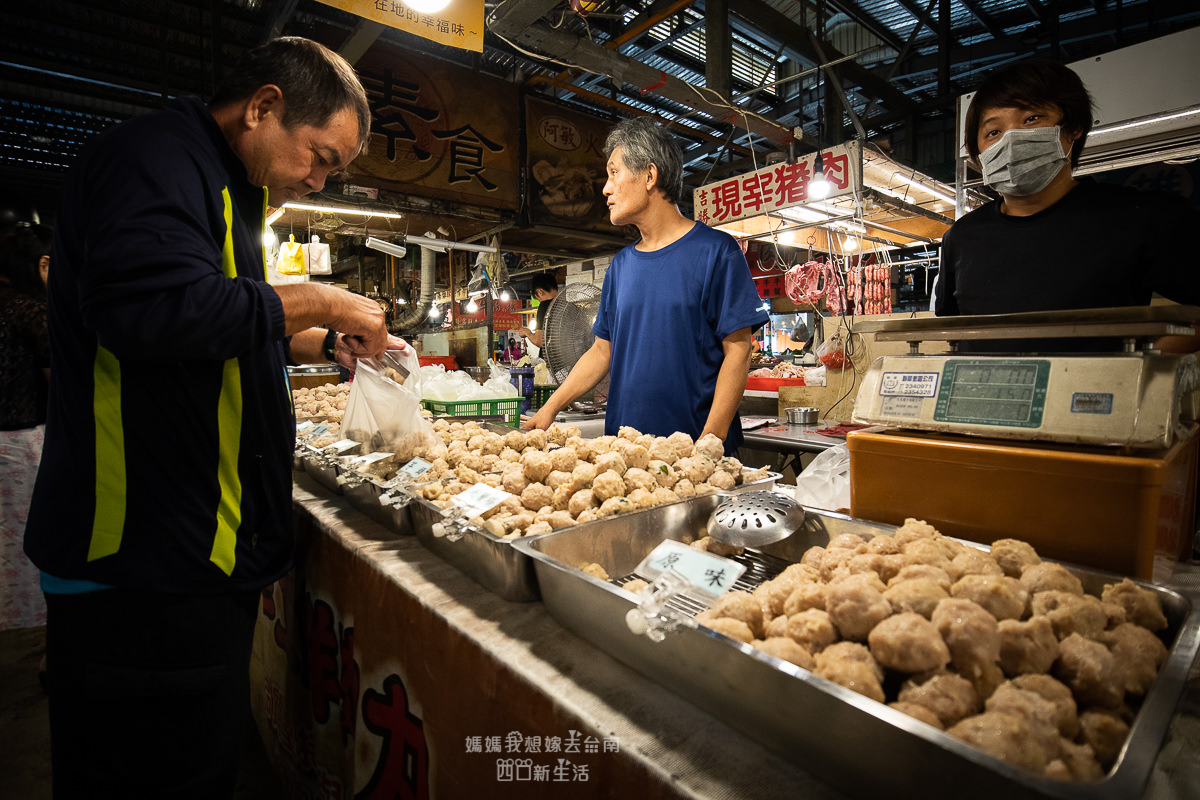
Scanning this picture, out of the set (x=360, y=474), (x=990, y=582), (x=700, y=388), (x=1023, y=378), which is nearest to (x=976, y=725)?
(x=990, y=582)

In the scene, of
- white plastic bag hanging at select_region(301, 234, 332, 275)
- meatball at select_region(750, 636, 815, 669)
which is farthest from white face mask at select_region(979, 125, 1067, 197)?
white plastic bag hanging at select_region(301, 234, 332, 275)

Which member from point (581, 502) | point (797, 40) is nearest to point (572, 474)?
point (581, 502)

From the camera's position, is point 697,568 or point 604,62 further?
point 604,62

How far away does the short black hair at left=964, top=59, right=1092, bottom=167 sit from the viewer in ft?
5.98

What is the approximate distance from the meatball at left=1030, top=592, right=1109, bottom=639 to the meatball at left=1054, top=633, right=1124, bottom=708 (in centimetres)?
3

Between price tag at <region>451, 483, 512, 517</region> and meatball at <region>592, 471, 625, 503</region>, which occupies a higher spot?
meatball at <region>592, 471, 625, 503</region>

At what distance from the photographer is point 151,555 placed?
3.87ft

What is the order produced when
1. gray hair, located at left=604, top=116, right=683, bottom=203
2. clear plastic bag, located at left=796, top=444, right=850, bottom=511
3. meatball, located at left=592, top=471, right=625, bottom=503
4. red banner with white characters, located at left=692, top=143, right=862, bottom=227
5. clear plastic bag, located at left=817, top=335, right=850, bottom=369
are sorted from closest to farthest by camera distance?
meatball, located at left=592, top=471, right=625, bottom=503 < clear plastic bag, located at left=796, top=444, right=850, bottom=511 < gray hair, located at left=604, top=116, right=683, bottom=203 < red banner with white characters, located at left=692, top=143, right=862, bottom=227 < clear plastic bag, located at left=817, top=335, right=850, bottom=369

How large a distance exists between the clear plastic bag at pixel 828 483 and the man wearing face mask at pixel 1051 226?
600mm

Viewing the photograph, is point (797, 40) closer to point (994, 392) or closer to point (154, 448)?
point (994, 392)

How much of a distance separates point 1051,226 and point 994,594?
5.07ft

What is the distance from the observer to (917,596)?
0.78 meters

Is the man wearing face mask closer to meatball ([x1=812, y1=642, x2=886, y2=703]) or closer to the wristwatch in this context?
meatball ([x1=812, y1=642, x2=886, y2=703])

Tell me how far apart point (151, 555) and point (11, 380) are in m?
3.23
